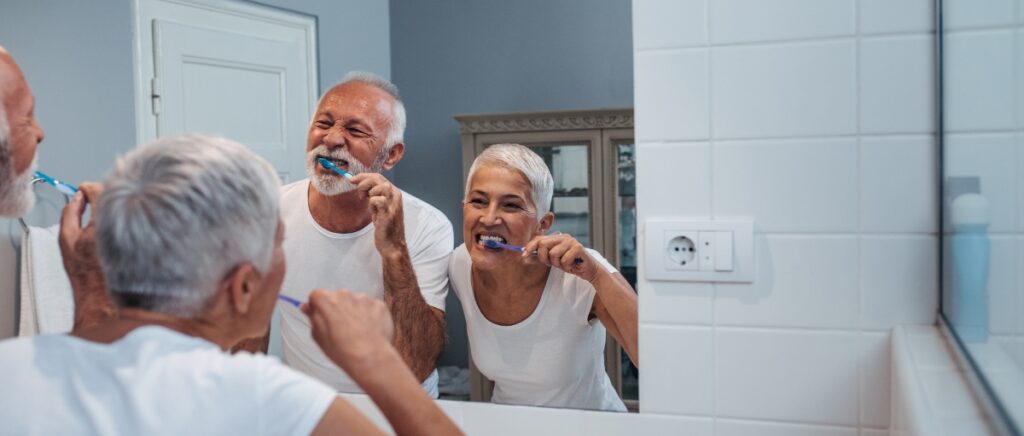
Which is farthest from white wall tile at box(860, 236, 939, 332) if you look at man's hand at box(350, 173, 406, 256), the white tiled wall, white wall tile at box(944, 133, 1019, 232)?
man's hand at box(350, 173, 406, 256)

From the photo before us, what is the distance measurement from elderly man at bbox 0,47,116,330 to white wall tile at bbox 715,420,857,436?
91 cm

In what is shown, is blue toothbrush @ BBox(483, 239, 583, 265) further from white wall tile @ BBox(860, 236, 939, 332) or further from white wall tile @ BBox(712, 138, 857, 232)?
white wall tile @ BBox(860, 236, 939, 332)

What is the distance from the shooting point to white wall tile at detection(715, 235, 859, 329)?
1.18 meters

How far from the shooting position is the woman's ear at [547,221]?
4.36 feet

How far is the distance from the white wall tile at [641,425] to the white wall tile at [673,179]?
0.95 ft

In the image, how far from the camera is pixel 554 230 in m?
1.33

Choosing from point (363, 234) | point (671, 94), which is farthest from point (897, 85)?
point (363, 234)

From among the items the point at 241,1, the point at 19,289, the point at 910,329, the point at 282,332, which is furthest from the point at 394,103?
the point at 910,329

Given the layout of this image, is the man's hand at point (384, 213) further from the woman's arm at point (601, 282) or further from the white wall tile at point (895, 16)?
the white wall tile at point (895, 16)

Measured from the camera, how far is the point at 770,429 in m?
1.23

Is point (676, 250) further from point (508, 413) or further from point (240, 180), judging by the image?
point (240, 180)

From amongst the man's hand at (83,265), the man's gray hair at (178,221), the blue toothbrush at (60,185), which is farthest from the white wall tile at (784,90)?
the blue toothbrush at (60,185)

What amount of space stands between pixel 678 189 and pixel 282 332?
69 centimetres

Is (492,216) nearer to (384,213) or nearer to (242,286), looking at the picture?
(384,213)
